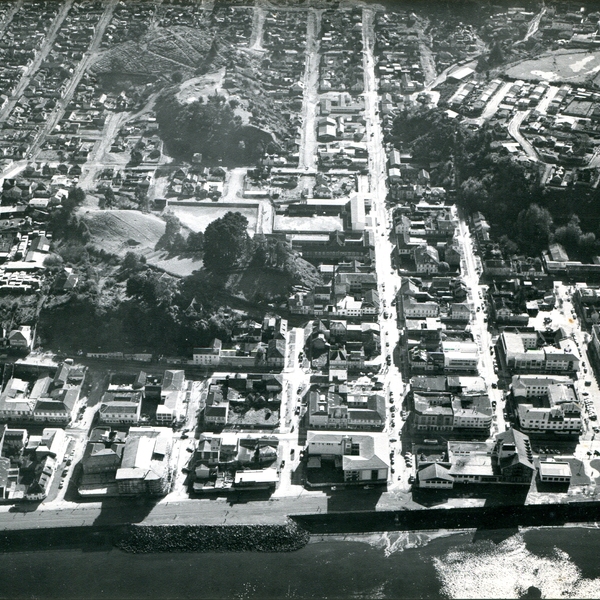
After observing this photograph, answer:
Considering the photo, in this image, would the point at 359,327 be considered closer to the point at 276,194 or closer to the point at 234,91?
the point at 276,194

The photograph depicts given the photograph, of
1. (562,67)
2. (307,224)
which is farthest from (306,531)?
(562,67)

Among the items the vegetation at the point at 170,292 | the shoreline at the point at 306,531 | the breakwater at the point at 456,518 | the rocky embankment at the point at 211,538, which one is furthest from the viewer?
the vegetation at the point at 170,292

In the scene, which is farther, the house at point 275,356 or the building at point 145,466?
the house at point 275,356

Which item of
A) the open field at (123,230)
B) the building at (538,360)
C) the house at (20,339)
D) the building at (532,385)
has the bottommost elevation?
the building at (532,385)

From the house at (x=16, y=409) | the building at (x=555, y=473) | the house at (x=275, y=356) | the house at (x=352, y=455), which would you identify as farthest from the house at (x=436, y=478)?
the house at (x=16, y=409)

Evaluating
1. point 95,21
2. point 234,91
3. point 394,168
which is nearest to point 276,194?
point 394,168

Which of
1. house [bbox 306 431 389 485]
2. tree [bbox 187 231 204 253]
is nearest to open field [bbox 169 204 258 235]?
tree [bbox 187 231 204 253]

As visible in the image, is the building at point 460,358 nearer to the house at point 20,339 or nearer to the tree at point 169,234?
the tree at point 169,234
